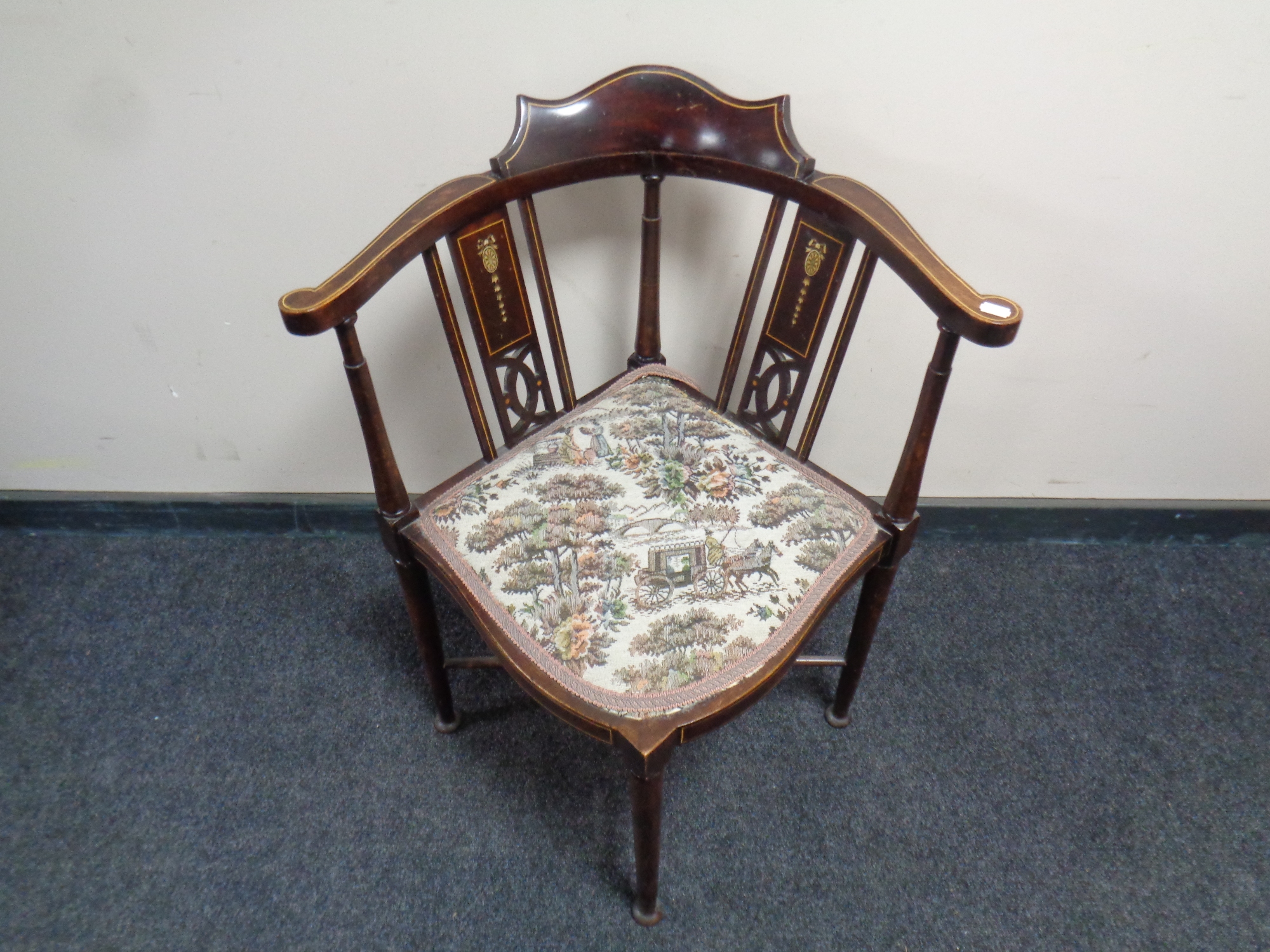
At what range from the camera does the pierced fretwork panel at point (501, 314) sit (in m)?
0.97

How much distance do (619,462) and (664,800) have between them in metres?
0.50

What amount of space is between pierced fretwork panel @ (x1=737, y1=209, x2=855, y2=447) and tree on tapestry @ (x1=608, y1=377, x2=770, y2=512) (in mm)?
72

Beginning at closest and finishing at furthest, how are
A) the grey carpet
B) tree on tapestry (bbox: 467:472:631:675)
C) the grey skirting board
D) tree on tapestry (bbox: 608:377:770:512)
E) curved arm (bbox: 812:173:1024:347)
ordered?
curved arm (bbox: 812:173:1024:347)
tree on tapestry (bbox: 467:472:631:675)
tree on tapestry (bbox: 608:377:770:512)
the grey carpet
the grey skirting board

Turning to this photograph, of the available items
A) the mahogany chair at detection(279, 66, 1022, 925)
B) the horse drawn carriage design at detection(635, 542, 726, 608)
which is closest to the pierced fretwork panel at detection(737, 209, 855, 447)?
the mahogany chair at detection(279, 66, 1022, 925)

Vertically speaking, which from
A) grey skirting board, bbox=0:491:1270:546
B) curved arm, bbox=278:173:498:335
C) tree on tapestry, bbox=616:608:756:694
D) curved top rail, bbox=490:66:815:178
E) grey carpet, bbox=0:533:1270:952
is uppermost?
curved top rail, bbox=490:66:815:178

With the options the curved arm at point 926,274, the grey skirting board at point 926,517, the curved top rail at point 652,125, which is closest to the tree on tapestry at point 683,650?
the curved arm at point 926,274

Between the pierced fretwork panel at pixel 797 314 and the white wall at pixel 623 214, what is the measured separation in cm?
19

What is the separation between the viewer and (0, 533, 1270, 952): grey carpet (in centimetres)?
111

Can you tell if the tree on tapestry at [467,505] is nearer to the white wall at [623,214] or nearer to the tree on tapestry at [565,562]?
the tree on tapestry at [565,562]

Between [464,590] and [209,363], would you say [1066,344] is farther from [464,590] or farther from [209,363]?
[209,363]

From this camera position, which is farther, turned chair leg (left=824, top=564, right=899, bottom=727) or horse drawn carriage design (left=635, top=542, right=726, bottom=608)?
turned chair leg (left=824, top=564, right=899, bottom=727)

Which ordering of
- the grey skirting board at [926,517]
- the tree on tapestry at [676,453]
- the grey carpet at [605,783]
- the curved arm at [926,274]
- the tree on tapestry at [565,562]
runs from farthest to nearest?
the grey skirting board at [926,517]
the grey carpet at [605,783]
the tree on tapestry at [676,453]
the tree on tapestry at [565,562]
the curved arm at [926,274]

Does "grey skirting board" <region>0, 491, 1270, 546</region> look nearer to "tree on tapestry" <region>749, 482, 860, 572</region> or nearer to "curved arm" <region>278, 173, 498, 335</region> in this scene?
"tree on tapestry" <region>749, 482, 860, 572</region>

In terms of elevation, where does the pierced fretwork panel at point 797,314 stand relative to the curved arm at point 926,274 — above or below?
below
